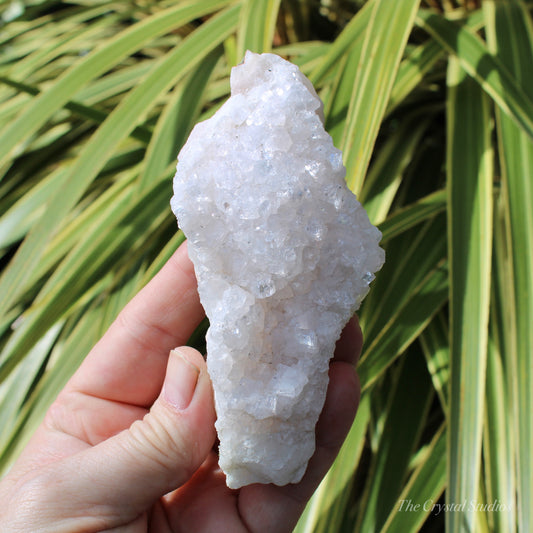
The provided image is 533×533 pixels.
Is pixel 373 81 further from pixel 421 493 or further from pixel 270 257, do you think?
pixel 421 493

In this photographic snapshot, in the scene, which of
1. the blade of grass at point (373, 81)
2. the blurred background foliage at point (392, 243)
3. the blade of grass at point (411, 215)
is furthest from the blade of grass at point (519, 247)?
the blade of grass at point (373, 81)

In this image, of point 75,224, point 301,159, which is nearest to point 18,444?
point 75,224

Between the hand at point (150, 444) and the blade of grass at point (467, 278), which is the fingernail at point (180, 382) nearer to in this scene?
the hand at point (150, 444)

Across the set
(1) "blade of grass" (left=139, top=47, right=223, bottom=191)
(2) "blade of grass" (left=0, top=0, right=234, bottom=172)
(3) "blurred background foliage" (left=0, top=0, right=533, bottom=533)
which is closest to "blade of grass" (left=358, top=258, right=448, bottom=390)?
(3) "blurred background foliage" (left=0, top=0, right=533, bottom=533)

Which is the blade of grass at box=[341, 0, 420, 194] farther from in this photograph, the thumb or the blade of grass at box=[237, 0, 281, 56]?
the thumb

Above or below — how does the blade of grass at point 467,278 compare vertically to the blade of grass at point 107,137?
below

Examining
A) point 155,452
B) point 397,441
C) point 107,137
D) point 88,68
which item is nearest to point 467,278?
point 397,441
